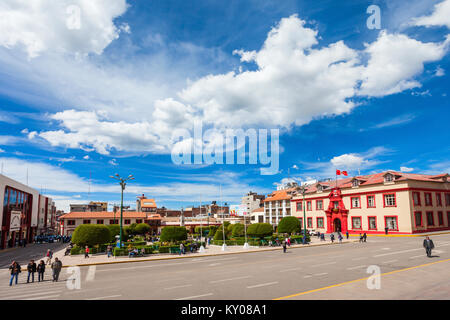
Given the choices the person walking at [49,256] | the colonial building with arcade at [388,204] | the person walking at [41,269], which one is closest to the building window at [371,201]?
the colonial building with arcade at [388,204]

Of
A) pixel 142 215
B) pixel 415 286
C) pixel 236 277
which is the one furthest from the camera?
pixel 142 215

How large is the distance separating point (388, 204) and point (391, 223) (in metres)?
3.42

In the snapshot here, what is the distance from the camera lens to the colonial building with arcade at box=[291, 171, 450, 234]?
Result: 156 feet

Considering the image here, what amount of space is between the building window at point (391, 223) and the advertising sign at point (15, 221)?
66821 mm

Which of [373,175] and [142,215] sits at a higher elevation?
[373,175]

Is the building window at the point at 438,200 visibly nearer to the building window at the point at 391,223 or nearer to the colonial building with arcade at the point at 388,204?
the colonial building with arcade at the point at 388,204

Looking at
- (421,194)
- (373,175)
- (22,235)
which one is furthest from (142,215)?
(421,194)


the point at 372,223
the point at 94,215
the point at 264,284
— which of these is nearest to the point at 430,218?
the point at 372,223

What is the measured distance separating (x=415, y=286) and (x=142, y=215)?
9077cm

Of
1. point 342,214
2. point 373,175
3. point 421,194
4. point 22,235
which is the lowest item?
point 22,235
